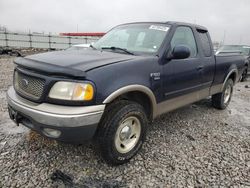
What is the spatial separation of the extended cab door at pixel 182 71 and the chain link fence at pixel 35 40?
1360 cm

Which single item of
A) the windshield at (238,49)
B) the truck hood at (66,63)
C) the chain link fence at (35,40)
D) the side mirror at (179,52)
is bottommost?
the chain link fence at (35,40)

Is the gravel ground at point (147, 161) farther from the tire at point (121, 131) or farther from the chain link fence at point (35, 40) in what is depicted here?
the chain link fence at point (35, 40)

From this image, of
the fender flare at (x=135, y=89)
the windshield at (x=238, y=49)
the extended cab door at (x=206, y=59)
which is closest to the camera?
the fender flare at (x=135, y=89)

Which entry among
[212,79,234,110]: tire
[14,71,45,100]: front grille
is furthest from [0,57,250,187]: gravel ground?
[212,79,234,110]: tire

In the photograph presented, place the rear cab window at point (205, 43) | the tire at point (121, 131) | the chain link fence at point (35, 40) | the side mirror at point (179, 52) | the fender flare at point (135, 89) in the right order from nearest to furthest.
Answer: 1. the fender flare at point (135, 89)
2. the tire at point (121, 131)
3. the side mirror at point (179, 52)
4. the rear cab window at point (205, 43)
5. the chain link fence at point (35, 40)

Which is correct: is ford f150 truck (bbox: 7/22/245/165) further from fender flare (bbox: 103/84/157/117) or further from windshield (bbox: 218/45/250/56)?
windshield (bbox: 218/45/250/56)

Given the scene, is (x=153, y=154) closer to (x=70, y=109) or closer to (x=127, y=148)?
(x=127, y=148)

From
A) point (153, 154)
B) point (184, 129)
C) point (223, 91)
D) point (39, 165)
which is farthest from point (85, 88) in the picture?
point (223, 91)

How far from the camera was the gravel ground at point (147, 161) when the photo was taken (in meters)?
2.38

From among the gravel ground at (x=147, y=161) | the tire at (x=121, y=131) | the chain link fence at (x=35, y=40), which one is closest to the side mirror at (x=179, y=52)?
the tire at (x=121, y=131)

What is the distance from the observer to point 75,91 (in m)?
2.10

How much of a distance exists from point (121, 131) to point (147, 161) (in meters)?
0.58

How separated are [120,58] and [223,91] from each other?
324cm

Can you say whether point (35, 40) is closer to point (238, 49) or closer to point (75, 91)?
point (238, 49)
